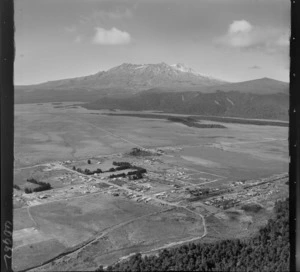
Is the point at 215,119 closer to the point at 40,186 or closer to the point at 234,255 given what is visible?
the point at 234,255

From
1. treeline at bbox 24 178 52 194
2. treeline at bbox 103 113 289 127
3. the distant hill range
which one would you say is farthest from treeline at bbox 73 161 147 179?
the distant hill range

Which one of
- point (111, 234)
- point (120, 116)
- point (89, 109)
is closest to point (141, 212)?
point (111, 234)

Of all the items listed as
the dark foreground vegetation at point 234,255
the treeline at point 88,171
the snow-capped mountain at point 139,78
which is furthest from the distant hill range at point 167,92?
the dark foreground vegetation at point 234,255

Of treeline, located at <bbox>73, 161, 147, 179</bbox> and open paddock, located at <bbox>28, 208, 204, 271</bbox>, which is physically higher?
treeline, located at <bbox>73, 161, 147, 179</bbox>

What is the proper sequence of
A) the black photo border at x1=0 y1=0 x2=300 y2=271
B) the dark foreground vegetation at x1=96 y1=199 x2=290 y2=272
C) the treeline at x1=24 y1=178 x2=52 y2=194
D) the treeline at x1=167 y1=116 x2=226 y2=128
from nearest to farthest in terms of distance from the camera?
the black photo border at x1=0 y1=0 x2=300 y2=271 < the dark foreground vegetation at x1=96 y1=199 x2=290 y2=272 < the treeline at x1=24 y1=178 x2=52 y2=194 < the treeline at x1=167 y1=116 x2=226 y2=128

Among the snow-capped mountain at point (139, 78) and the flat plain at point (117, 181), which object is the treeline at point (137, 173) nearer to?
the flat plain at point (117, 181)

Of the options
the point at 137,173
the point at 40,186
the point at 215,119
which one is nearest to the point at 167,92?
the point at 215,119

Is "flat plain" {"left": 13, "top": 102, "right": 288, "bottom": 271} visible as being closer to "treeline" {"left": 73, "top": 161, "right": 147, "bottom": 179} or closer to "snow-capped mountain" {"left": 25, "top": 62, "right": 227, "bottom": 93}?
"treeline" {"left": 73, "top": 161, "right": 147, "bottom": 179}
